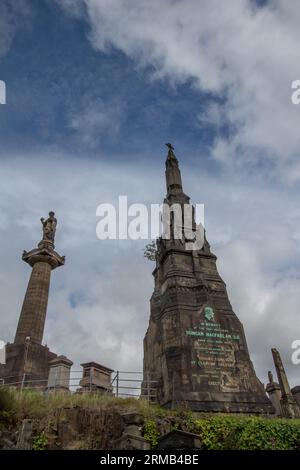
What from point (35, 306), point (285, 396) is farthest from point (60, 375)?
point (285, 396)

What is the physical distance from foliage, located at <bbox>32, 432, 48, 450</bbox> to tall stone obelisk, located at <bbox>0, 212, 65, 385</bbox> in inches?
220

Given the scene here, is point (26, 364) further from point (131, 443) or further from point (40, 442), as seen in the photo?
point (131, 443)

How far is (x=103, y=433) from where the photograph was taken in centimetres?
1042

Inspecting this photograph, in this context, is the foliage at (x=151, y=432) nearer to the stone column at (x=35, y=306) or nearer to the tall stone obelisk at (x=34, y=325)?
the tall stone obelisk at (x=34, y=325)

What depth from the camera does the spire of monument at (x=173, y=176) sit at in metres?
24.3

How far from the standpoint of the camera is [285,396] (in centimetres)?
1842

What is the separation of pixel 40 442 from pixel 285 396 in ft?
45.9

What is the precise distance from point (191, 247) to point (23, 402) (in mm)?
12583

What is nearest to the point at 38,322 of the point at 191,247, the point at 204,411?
the point at 191,247

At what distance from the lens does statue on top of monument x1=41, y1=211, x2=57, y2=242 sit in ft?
84.3

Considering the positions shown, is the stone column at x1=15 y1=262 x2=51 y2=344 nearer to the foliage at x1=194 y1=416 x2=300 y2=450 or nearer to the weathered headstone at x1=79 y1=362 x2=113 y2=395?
the weathered headstone at x1=79 y1=362 x2=113 y2=395

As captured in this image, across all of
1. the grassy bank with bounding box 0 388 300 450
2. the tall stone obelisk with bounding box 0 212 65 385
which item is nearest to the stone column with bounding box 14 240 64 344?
the tall stone obelisk with bounding box 0 212 65 385
